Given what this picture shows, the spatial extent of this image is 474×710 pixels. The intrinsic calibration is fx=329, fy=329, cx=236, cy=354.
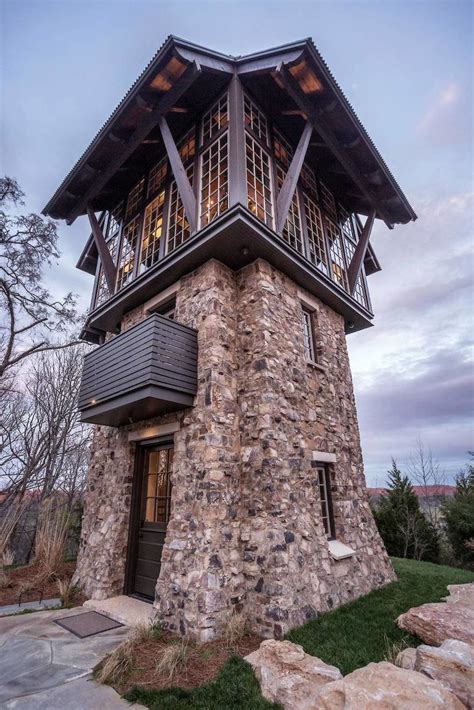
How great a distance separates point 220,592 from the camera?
170 inches

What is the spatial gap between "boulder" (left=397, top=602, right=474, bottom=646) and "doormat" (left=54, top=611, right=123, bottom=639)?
394cm

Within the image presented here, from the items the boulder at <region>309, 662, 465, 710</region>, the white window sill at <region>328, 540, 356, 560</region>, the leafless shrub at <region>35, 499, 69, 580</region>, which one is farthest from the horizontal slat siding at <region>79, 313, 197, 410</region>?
the leafless shrub at <region>35, 499, 69, 580</region>

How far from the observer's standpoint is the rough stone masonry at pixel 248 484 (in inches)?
175

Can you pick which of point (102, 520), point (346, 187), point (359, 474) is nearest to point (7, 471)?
point (102, 520)

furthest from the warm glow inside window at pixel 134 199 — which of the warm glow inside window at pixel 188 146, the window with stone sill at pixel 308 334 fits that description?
the window with stone sill at pixel 308 334

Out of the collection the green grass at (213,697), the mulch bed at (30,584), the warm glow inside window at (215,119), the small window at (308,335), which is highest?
the warm glow inside window at (215,119)

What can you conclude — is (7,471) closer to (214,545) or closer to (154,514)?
(154,514)

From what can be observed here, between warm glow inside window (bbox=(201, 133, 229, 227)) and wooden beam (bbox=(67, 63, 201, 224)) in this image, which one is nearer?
warm glow inside window (bbox=(201, 133, 229, 227))

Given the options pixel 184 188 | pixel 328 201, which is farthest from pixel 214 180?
pixel 328 201

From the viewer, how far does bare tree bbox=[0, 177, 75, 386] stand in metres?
10.1

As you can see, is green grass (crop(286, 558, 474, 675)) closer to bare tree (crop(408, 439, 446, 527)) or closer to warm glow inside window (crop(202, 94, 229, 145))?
warm glow inside window (crop(202, 94, 229, 145))

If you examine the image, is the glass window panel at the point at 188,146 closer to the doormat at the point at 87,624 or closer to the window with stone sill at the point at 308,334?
the window with stone sill at the point at 308,334

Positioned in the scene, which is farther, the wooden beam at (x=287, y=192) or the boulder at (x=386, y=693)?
the wooden beam at (x=287, y=192)

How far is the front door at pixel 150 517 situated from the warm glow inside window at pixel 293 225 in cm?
491
